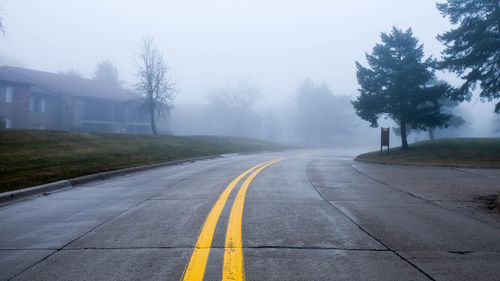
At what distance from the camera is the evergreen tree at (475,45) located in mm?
19672

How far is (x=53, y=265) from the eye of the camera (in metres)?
3.66

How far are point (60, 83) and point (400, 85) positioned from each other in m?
40.7

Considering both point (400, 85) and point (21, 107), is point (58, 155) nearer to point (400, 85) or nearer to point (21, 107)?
point (400, 85)

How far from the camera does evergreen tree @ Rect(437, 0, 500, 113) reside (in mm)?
19672

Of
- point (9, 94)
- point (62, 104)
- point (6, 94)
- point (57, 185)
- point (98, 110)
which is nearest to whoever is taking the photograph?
point (57, 185)

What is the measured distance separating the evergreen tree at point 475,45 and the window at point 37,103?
3899 cm

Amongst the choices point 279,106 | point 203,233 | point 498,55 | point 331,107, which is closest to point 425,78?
point 498,55

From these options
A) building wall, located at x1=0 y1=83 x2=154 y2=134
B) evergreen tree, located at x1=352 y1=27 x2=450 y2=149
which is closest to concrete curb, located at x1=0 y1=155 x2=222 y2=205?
evergreen tree, located at x1=352 y1=27 x2=450 y2=149

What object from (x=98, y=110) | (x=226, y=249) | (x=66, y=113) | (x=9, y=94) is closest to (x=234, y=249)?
(x=226, y=249)

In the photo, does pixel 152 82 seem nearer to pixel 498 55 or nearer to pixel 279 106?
pixel 498 55

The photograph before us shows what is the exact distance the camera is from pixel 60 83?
43.2 meters

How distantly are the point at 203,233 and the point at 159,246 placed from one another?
0.68 metres

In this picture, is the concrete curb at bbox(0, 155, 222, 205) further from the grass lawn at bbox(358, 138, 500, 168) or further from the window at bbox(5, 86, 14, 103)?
the window at bbox(5, 86, 14, 103)

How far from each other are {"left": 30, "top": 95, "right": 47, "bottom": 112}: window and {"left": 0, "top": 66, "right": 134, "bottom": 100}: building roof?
1.39 meters
